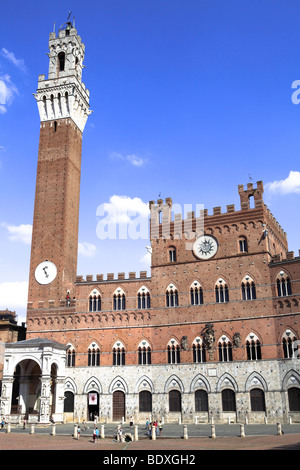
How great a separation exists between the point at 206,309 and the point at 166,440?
16153 mm

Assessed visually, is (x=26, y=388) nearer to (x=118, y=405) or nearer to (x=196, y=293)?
(x=118, y=405)

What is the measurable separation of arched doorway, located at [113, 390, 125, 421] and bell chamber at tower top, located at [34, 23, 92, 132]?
3042 centimetres

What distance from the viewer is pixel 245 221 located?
43312 millimetres

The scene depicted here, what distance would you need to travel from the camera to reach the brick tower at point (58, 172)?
153 ft

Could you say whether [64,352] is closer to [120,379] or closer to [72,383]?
[72,383]

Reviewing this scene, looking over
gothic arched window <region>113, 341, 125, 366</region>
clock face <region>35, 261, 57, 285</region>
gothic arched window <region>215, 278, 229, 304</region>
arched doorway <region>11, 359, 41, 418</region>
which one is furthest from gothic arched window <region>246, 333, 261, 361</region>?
clock face <region>35, 261, 57, 285</region>

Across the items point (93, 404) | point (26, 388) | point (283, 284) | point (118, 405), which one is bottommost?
point (118, 405)

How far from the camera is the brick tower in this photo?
153ft

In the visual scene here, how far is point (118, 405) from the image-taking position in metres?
41.7

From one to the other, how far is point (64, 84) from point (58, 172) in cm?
1064

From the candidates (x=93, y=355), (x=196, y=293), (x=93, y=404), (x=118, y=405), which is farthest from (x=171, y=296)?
(x=93, y=404)

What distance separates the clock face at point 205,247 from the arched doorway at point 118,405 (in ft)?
49.1

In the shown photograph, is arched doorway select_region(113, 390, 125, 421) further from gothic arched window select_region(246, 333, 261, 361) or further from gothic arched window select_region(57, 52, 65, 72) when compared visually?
gothic arched window select_region(57, 52, 65, 72)
